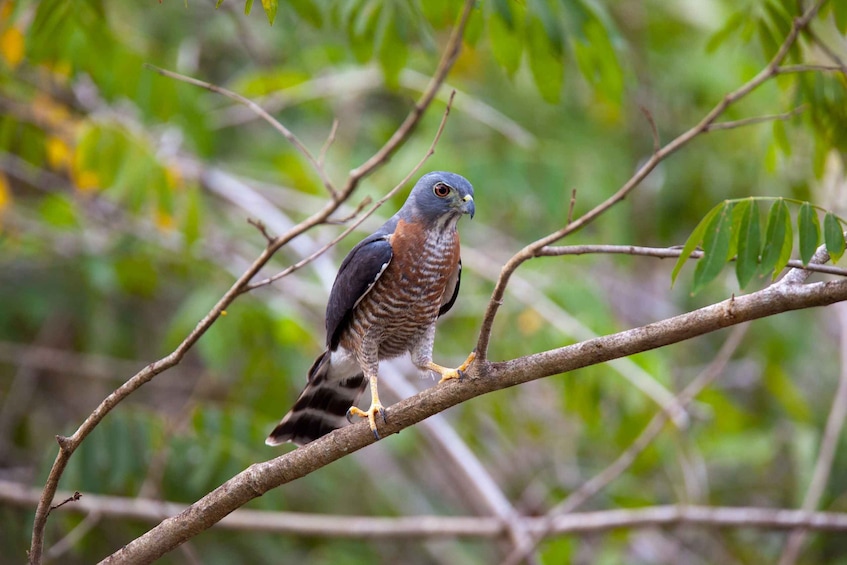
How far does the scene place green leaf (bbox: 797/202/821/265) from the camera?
2.66 meters

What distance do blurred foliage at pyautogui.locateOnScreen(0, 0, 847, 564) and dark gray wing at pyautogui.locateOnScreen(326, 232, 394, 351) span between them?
1045 millimetres

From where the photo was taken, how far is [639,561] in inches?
328

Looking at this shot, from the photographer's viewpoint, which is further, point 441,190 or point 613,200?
point 441,190

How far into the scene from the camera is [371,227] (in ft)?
22.5

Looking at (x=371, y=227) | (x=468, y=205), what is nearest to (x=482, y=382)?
(x=468, y=205)

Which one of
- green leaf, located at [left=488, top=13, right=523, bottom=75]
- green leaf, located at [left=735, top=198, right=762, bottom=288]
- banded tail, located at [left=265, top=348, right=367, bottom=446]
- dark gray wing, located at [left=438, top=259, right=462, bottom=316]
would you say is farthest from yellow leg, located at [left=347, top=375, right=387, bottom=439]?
green leaf, located at [left=488, top=13, right=523, bottom=75]

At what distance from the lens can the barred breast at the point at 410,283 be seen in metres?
3.75

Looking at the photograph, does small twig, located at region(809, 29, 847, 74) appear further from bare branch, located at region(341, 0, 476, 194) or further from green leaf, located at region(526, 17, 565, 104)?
bare branch, located at region(341, 0, 476, 194)

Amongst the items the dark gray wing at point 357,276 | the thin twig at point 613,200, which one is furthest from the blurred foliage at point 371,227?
the thin twig at point 613,200

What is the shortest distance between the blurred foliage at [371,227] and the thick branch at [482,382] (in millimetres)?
1763

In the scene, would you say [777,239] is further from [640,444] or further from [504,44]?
[640,444]

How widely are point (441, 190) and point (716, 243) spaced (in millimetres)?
Answer: 1267

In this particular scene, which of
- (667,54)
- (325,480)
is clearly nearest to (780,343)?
(667,54)

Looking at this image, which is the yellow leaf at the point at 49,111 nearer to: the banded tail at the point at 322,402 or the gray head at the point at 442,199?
the banded tail at the point at 322,402
